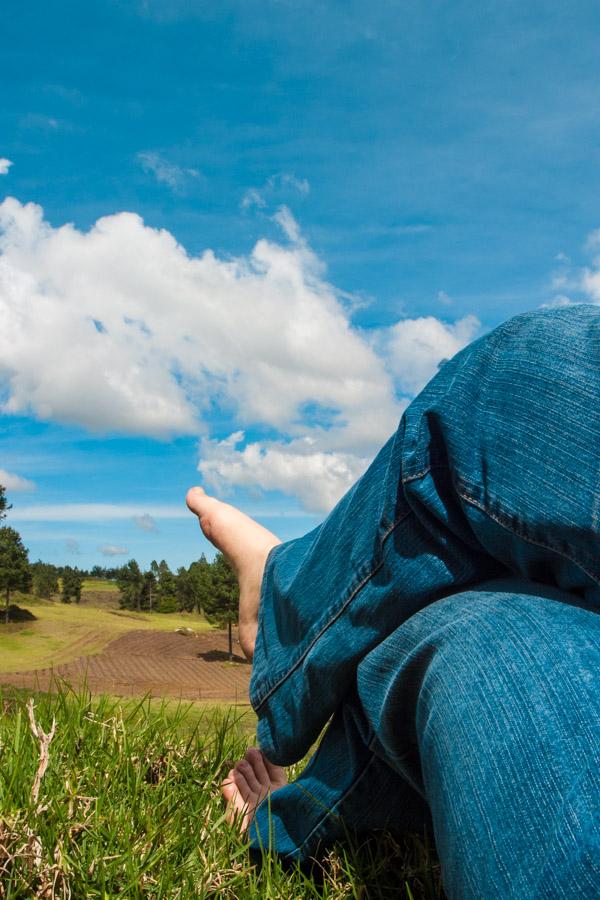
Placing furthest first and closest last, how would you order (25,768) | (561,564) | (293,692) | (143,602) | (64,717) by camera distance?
(143,602), (64,717), (25,768), (293,692), (561,564)

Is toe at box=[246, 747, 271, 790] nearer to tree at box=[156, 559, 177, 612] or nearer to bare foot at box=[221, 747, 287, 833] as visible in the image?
bare foot at box=[221, 747, 287, 833]

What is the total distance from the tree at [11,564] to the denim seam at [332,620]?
118 ft

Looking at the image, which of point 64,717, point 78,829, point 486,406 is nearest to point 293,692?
point 78,829

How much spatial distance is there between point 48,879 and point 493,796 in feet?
1.89

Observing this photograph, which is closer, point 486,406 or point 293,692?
point 486,406

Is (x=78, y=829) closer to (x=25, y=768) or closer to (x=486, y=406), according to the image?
(x=25, y=768)

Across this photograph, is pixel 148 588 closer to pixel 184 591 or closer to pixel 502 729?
pixel 184 591

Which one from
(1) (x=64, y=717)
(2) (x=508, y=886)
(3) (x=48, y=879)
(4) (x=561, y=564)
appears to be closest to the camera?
(2) (x=508, y=886)

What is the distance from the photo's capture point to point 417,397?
2.85ft

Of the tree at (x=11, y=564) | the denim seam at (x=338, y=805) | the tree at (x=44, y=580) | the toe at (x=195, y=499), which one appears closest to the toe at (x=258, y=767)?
the denim seam at (x=338, y=805)

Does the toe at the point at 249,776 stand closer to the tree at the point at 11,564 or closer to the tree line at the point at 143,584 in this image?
the tree line at the point at 143,584

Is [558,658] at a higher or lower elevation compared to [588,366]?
lower

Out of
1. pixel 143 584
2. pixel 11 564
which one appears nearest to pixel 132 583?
pixel 143 584

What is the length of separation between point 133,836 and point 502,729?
65 centimetres
